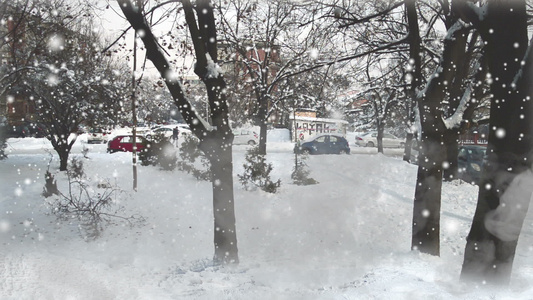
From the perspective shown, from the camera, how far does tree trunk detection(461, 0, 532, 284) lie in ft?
13.1

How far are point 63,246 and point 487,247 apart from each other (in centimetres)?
819

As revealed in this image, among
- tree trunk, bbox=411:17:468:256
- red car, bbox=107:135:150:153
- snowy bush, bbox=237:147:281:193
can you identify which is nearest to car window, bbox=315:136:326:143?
snowy bush, bbox=237:147:281:193

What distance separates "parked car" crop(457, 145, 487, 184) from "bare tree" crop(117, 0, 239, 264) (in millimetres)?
11307

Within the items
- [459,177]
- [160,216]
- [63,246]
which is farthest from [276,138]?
[63,246]

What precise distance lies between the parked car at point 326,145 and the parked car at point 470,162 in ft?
26.3

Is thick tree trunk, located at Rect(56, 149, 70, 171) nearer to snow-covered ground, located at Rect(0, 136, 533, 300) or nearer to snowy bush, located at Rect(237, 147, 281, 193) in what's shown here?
snow-covered ground, located at Rect(0, 136, 533, 300)

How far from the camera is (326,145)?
22.1 m

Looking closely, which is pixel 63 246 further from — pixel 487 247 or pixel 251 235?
pixel 487 247

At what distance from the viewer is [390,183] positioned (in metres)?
13.6

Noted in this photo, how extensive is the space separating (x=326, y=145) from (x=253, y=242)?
45.5 ft

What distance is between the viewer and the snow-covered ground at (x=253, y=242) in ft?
15.6

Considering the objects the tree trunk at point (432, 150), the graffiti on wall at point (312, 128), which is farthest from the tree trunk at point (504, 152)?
the graffiti on wall at point (312, 128)

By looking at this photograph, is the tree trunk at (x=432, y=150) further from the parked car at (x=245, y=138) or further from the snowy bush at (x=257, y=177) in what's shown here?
the parked car at (x=245, y=138)

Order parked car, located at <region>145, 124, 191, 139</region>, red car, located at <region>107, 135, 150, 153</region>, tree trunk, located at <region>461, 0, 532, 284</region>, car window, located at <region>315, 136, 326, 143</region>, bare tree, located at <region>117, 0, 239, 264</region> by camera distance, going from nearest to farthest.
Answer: tree trunk, located at <region>461, 0, 532, 284</region>, bare tree, located at <region>117, 0, 239, 264</region>, parked car, located at <region>145, 124, 191, 139</region>, car window, located at <region>315, 136, 326, 143</region>, red car, located at <region>107, 135, 150, 153</region>
